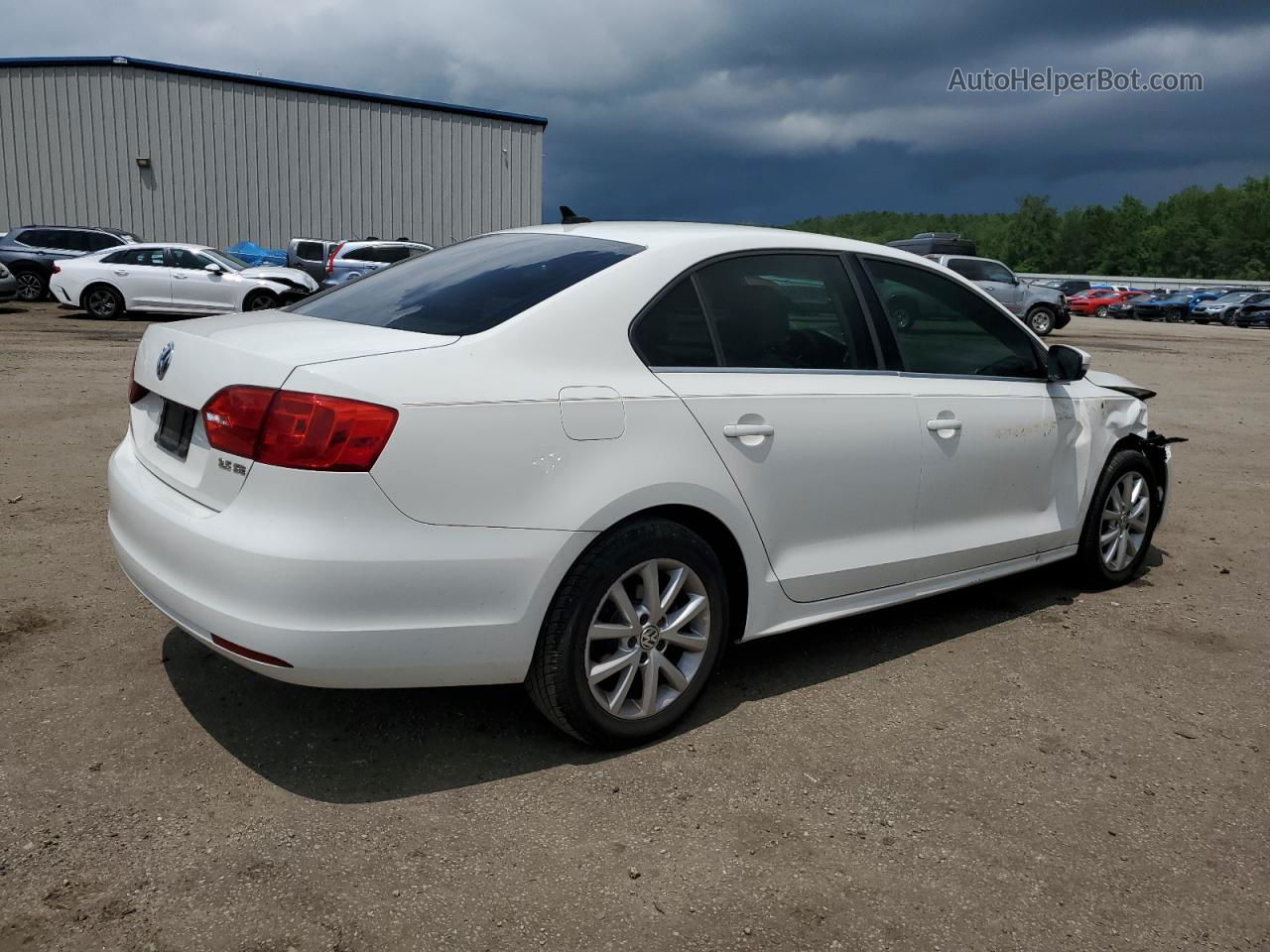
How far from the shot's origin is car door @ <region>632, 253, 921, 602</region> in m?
3.49

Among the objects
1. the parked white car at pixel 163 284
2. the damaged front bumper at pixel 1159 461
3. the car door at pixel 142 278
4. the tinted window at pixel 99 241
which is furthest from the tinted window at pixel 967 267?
the damaged front bumper at pixel 1159 461

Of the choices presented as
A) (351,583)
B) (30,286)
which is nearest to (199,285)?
(30,286)

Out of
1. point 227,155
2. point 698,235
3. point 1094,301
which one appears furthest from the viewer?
point 1094,301

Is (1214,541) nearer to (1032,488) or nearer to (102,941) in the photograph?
(1032,488)

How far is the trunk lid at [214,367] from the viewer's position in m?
2.94

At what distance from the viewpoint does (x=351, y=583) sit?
110 inches

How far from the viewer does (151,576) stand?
317 centimetres

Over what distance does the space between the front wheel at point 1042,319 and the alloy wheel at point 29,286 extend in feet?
75.8

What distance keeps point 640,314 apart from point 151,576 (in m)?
1.64

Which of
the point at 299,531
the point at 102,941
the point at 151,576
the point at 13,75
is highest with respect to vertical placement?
the point at 13,75

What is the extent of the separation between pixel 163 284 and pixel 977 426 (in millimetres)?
18851

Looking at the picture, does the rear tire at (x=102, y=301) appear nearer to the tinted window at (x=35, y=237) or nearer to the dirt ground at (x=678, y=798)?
the tinted window at (x=35, y=237)

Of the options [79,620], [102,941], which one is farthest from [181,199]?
[102,941]

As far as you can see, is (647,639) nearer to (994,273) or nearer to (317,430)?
(317,430)
